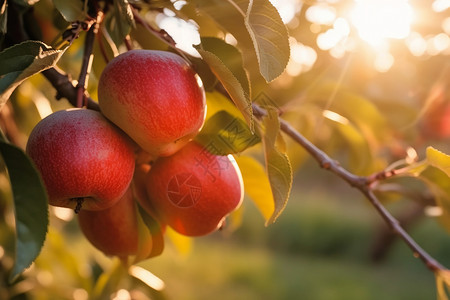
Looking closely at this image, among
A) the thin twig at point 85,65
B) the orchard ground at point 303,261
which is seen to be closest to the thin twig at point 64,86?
the thin twig at point 85,65

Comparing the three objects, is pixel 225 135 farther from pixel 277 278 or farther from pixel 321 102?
pixel 277 278

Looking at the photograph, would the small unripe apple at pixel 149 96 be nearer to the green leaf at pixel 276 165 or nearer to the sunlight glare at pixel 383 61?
→ the green leaf at pixel 276 165

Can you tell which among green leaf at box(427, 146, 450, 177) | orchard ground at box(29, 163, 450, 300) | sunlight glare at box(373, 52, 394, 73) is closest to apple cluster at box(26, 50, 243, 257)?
green leaf at box(427, 146, 450, 177)

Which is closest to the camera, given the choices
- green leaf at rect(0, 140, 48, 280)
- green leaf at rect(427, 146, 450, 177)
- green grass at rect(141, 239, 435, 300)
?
green leaf at rect(0, 140, 48, 280)

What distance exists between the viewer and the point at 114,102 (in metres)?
0.49

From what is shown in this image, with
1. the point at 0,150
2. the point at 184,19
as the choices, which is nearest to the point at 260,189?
the point at 184,19

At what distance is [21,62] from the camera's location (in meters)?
0.41

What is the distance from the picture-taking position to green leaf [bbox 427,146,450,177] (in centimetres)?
60

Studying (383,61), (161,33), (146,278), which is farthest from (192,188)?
(383,61)

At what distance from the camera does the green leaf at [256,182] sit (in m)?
0.69

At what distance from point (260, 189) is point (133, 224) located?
200 millimetres

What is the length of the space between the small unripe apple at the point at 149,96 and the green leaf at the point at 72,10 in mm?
58

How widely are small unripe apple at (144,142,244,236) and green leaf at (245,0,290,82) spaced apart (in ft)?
0.47

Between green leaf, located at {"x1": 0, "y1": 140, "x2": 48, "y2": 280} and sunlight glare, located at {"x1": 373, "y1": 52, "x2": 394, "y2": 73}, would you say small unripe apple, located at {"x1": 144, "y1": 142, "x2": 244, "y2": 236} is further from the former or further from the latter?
sunlight glare, located at {"x1": 373, "y1": 52, "x2": 394, "y2": 73}
